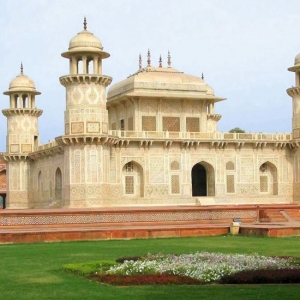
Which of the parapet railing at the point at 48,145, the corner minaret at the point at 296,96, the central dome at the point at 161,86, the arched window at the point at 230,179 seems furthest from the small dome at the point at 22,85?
the corner minaret at the point at 296,96

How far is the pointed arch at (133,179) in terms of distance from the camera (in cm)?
3391

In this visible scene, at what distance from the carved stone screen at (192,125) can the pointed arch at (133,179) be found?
13.0 ft

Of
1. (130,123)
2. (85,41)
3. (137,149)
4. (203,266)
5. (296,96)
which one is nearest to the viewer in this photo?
(203,266)

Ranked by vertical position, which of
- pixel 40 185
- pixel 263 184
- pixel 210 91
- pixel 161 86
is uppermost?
pixel 210 91

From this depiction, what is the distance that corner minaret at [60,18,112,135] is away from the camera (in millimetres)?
31438

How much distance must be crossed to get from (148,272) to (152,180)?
76.4 feet

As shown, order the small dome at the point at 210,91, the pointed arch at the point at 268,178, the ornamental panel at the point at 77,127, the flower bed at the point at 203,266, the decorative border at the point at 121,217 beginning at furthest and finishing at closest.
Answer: the small dome at the point at 210,91
the pointed arch at the point at 268,178
the ornamental panel at the point at 77,127
the decorative border at the point at 121,217
the flower bed at the point at 203,266

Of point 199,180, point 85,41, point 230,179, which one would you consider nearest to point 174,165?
point 230,179

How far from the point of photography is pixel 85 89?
31.7 m

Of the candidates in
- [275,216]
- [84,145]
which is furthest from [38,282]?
[84,145]

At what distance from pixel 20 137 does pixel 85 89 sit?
8.63 metres

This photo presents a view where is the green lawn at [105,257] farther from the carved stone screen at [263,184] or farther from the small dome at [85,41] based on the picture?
the carved stone screen at [263,184]

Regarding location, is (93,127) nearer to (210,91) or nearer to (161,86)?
(161,86)

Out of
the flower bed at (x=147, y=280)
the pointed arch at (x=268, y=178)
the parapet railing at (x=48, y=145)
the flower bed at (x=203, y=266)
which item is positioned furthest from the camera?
the pointed arch at (x=268, y=178)
